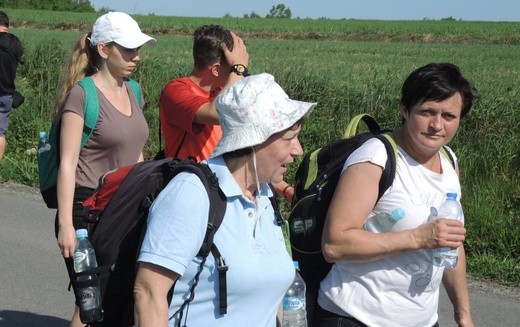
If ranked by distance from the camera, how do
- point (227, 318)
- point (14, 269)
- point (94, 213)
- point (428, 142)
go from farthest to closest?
point (14, 269)
point (428, 142)
point (94, 213)
point (227, 318)

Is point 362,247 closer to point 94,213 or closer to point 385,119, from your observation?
point 94,213

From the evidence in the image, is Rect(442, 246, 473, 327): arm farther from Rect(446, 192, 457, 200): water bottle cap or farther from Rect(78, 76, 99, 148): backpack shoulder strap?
Rect(78, 76, 99, 148): backpack shoulder strap

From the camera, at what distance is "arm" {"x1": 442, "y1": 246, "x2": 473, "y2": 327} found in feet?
10.7

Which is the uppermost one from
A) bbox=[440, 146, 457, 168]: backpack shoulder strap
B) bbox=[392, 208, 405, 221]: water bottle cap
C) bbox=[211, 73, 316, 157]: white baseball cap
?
bbox=[211, 73, 316, 157]: white baseball cap

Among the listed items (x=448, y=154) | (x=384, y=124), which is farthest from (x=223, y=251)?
(x=384, y=124)

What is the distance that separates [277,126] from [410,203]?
63 cm

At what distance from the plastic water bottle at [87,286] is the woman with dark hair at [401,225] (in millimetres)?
730

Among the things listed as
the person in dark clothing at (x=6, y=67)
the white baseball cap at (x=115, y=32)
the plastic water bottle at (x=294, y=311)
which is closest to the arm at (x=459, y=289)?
the plastic water bottle at (x=294, y=311)

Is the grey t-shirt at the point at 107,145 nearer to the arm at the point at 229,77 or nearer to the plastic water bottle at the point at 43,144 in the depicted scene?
the plastic water bottle at the point at 43,144

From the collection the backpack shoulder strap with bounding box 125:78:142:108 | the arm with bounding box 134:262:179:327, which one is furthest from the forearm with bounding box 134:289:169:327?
the backpack shoulder strap with bounding box 125:78:142:108

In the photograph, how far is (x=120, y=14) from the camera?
406 cm

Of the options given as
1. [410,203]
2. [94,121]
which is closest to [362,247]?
[410,203]

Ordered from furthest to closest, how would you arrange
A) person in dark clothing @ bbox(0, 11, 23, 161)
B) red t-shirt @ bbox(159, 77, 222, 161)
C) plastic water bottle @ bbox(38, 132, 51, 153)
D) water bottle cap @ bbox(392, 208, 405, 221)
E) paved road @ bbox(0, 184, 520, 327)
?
person in dark clothing @ bbox(0, 11, 23, 161) → paved road @ bbox(0, 184, 520, 327) → red t-shirt @ bbox(159, 77, 222, 161) → plastic water bottle @ bbox(38, 132, 51, 153) → water bottle cap @ bbox(392, 208, 405, 221)

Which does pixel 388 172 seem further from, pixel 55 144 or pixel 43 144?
pixel 43 144
